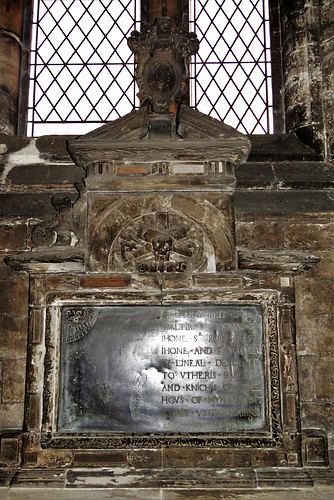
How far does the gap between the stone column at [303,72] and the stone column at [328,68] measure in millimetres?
53

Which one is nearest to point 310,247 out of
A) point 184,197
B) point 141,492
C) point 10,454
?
point 184,197

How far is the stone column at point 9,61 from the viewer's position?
23.3 feet

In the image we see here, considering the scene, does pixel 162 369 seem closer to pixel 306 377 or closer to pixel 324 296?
pixel 306 377

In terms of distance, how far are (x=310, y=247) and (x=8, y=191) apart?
3244 mm

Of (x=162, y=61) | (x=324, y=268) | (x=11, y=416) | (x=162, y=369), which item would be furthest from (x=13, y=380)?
(x=162, y=61)

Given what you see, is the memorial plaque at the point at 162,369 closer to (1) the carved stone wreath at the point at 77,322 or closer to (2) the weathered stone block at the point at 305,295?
(1) the carved stone wreath at the point at 77,322

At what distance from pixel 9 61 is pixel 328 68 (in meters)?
3.77

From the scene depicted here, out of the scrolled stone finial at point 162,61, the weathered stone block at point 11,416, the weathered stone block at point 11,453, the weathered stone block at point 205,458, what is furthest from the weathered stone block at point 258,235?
the weathered stone block at point 11,453

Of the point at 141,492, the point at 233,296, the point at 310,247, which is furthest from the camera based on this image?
the point at 310,247

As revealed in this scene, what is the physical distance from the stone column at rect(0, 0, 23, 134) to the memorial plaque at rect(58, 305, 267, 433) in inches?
110

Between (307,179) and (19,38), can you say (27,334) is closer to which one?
(307,179)

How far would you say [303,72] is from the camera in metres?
6.99

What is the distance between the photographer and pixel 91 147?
5.70 metres

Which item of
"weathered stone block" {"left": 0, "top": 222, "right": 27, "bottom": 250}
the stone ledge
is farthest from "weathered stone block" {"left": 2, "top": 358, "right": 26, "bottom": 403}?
"weathered stone block" {"left": 0, "top": 222, "right": 27, "bottom": 250}
